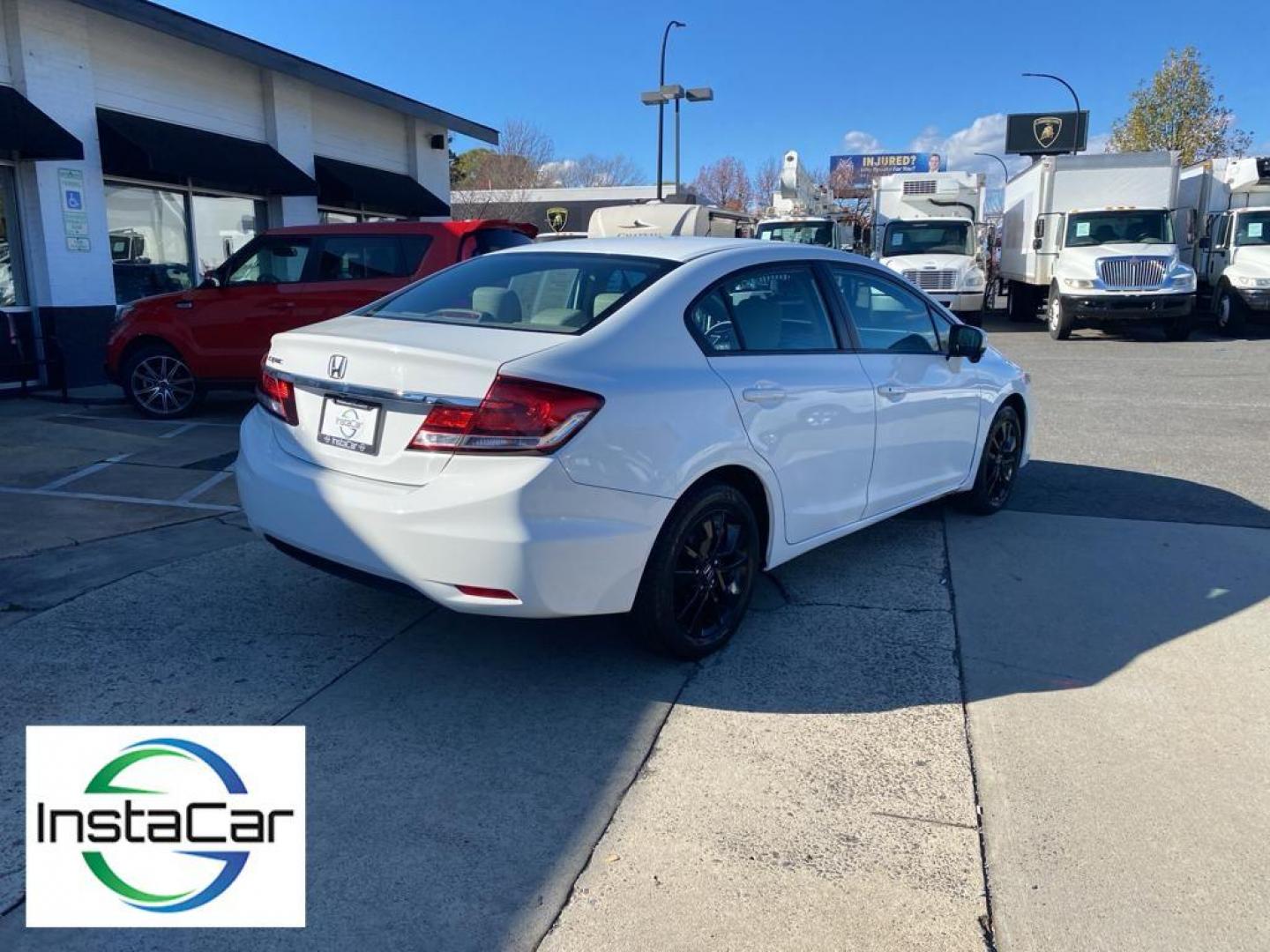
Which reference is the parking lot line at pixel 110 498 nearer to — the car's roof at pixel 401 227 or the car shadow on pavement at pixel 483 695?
the car shadow on pavement at pixel 483 695

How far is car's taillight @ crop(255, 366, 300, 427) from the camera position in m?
3.87

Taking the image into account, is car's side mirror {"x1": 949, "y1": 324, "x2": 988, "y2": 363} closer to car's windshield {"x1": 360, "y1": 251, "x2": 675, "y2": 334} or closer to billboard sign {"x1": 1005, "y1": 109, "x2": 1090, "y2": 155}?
car's windshield {"x1": 360, "y1": 251, "x2": 675, "y2": 334}

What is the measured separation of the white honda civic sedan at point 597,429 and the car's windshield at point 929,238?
54.1ft

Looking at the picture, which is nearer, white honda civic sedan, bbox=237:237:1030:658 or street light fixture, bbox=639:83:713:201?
white honda civic sedan, bbox=237:237:1030:658

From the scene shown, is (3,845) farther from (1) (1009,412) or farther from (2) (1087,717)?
(1) (1009,412)

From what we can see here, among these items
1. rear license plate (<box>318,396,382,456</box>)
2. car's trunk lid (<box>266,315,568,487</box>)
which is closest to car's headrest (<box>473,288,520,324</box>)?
car's trunk lid (<box>266,315,568,487</box>)

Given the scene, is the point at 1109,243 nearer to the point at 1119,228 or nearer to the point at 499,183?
the point at 1119,228

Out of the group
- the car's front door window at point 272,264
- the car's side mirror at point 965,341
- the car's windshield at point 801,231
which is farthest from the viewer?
the car's windshield at point 801,231

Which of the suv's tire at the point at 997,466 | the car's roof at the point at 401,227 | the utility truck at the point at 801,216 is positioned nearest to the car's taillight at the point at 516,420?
the suv's tire at the point at 997,466

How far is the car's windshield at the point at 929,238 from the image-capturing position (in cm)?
2034

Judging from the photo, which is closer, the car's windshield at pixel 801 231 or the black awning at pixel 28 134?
the black awning at pixel 28 134

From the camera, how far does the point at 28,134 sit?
1049 centimetres

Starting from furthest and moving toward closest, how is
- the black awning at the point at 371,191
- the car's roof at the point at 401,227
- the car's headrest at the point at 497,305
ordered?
the black awning at the point at 371,191
the car's roof at the point at 401,227
the car's headrest at the point at 497,305

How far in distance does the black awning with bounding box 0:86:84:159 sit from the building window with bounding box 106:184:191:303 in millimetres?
1685
